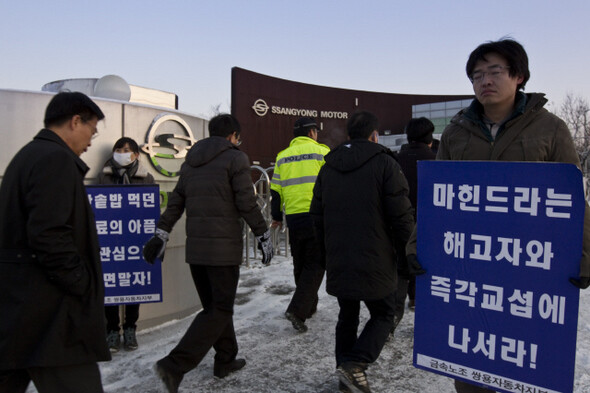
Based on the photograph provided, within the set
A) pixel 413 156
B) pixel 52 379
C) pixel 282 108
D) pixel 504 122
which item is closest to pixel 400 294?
pixel 413 156

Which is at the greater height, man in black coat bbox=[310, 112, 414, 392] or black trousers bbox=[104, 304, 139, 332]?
man in black coat bbox=[310, 112, 414, 392]

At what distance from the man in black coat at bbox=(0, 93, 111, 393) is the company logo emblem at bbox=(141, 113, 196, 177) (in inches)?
94.7

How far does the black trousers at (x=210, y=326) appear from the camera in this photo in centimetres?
298

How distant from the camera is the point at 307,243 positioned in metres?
4.28

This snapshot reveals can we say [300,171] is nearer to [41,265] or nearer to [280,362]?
[280,362]

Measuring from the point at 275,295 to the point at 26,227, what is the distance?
385cm

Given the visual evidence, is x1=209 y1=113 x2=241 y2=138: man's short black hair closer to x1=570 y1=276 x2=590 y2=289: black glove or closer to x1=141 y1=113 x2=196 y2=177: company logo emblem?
x1=141 y1=113 x2=196 y2=177: company logo emblem

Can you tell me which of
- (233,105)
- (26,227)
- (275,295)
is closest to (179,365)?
(26,227)

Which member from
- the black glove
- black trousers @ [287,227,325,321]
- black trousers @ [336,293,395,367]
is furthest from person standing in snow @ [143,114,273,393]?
the black glove

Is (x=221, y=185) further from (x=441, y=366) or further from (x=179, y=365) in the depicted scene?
(x=441, y=366)

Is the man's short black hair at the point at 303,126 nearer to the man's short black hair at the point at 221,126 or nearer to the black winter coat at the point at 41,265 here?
the man's short black hair at the point at 221,126

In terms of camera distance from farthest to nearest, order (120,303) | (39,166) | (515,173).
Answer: (120,303) → (515,173) → (39,166)

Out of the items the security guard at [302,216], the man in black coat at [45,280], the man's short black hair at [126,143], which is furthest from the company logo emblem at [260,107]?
the man in black coat at [45,280]

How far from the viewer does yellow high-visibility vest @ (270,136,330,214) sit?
4289mm
